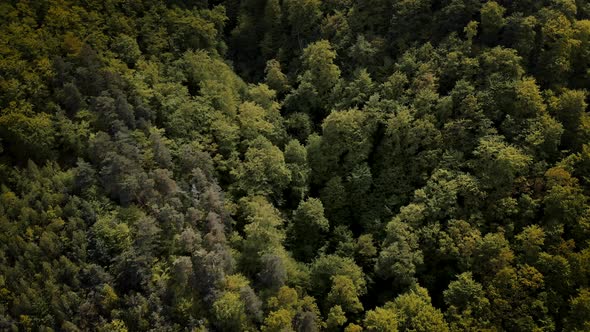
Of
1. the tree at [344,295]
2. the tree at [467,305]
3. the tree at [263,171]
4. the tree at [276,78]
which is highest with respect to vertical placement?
the tree at [276,78]

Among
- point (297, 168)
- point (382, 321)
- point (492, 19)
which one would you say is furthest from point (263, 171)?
point (492, 19)

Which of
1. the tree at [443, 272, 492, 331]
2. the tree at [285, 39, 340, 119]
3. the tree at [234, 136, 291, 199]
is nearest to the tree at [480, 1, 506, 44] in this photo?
the tree at [285, 39, 340, 119]

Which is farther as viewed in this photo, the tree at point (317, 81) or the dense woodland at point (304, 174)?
the tree at point (317, 81)

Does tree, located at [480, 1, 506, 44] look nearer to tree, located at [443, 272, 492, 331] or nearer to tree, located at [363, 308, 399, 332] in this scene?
tree, located at [443, 272, 492, 331]

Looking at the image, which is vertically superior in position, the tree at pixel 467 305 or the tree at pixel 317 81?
the tree at pixel 317 81

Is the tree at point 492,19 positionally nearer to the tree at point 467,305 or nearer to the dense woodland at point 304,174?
the dense woodland at point 304,174

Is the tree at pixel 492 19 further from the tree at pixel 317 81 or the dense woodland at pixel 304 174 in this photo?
the tree at pixel 317 81

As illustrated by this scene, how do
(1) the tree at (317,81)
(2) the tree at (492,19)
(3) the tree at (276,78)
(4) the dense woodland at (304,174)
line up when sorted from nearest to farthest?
(4) the dense woodland at (304,174) → (2) the tree at (492,19) → (1) the tree at (317,81) → (3) the tree at (276,78)

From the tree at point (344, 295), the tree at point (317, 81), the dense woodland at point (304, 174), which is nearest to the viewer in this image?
the dense woodland at point (304, 174)

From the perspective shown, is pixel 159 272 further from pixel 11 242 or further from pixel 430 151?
pixel 430 151

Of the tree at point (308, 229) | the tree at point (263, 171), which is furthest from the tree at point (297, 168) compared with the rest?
the tree at point (308, 229)
